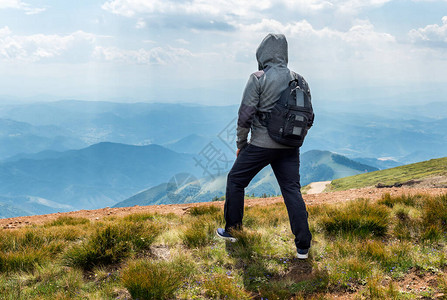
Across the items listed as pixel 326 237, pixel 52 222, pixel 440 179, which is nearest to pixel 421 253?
pixel 326 237

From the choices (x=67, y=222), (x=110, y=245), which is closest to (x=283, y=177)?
(x=110, y=245)

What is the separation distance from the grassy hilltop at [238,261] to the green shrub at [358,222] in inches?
0.7

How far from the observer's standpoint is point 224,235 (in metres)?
4.97

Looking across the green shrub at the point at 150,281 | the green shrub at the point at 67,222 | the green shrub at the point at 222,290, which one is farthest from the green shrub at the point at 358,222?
the green shrub at the point at 67,222

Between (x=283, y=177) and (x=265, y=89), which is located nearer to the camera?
(x=265, y=89)

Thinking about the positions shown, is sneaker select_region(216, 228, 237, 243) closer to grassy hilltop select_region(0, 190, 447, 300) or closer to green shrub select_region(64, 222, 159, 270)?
grassy hilltop select_region(0, 190, 447, 300)

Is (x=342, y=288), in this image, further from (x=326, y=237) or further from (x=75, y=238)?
(x=75, y=238)

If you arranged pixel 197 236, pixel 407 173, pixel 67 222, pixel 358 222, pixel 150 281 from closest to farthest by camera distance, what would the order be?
pixel 150 281 → pixel 197 236 → pixel 358 222 → pixel 67 222 → pixel 407 173

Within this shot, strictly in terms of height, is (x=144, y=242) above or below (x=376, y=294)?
below

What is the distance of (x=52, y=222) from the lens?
7.57 metres

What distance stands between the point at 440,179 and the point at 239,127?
27710mm

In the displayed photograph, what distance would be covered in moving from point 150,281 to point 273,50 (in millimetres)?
3531

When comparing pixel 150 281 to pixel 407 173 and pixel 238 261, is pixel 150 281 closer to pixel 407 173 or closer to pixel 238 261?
pixel 238 261

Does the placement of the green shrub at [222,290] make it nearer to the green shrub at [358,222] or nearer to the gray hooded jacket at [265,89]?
the gray hooded jacket at [265,89]
